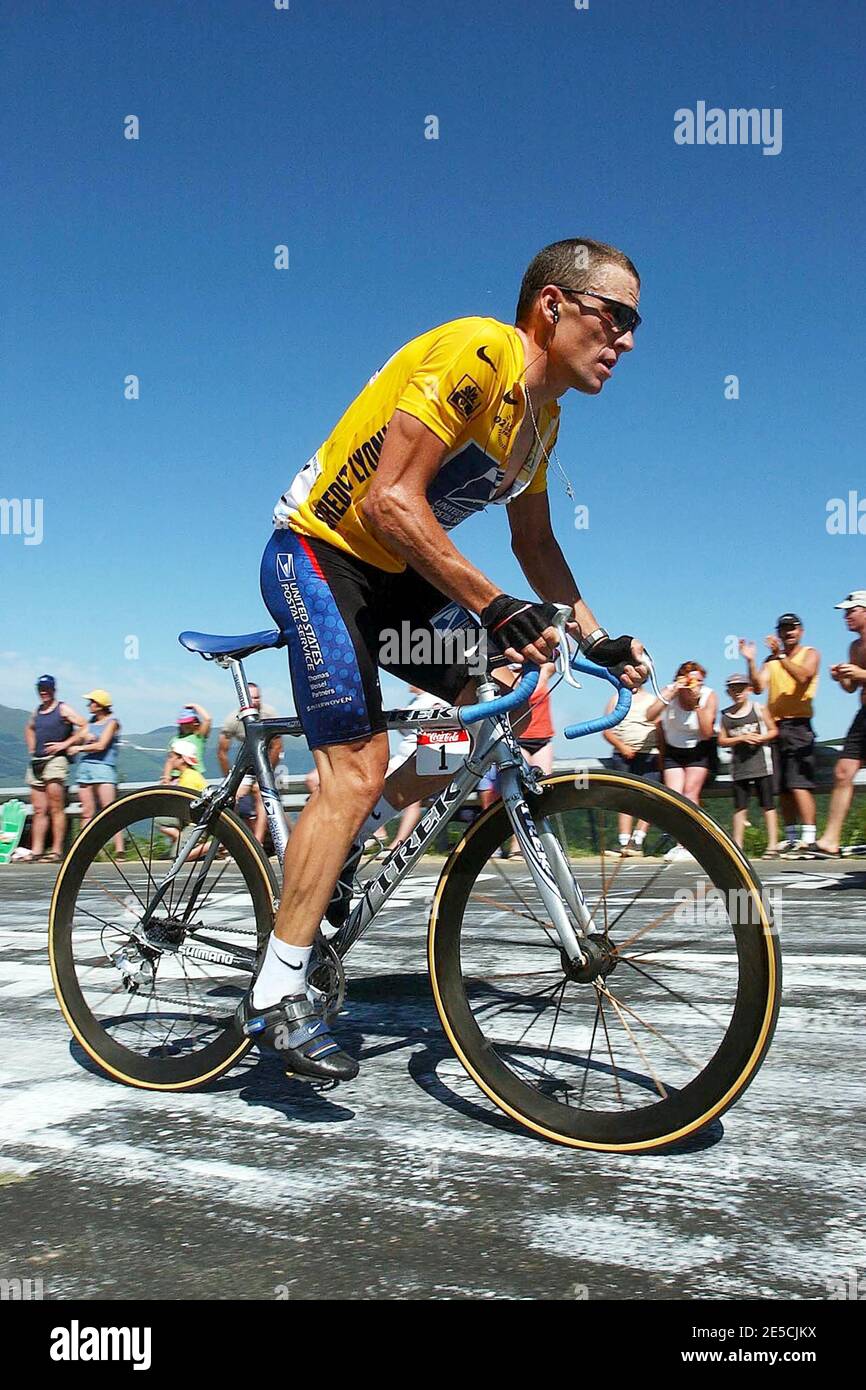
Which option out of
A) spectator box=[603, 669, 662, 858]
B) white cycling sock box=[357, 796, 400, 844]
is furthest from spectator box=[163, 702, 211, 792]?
white cycling sock box=[357, 796, 400, 844]

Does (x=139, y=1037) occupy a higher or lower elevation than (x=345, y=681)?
lower

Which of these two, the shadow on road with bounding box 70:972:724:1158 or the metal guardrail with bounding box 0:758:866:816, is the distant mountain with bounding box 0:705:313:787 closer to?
the metal guardrail with bounding box 0:758:866:816

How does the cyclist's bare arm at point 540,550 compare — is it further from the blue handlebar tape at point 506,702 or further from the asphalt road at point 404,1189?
the asphalt road at point 404,1189

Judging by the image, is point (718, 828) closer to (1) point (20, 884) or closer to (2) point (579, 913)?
(2) point (579, 913)

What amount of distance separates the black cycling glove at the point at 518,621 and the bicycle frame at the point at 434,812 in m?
0.35

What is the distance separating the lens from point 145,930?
144 inches

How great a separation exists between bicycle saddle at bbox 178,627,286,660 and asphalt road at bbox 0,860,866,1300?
809 millimetres

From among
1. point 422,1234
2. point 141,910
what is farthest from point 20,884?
point 422,1234

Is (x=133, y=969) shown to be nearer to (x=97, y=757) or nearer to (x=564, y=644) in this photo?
(x=564, y=644)

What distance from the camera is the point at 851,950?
195 inches

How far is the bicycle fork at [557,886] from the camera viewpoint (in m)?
2.89

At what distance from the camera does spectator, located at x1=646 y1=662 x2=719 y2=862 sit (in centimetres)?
926
